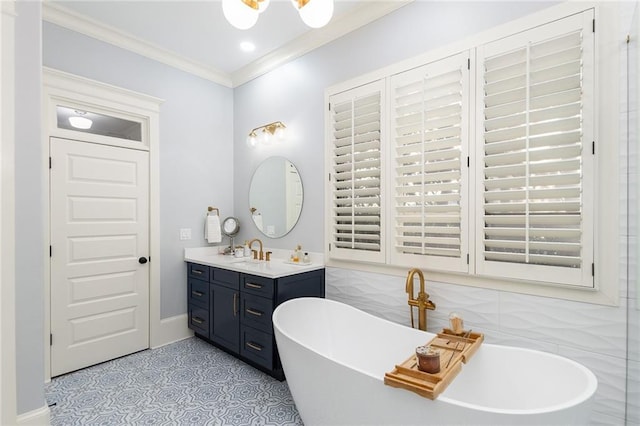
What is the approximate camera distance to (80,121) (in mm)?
2775

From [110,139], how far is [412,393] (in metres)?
3.15

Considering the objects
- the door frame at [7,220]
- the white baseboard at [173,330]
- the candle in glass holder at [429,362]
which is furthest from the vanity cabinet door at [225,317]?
the candle in glass holder at [429,362]

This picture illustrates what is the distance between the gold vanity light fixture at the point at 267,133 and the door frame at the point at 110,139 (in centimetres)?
95

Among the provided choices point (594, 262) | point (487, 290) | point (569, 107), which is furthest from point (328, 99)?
point (594, 262)

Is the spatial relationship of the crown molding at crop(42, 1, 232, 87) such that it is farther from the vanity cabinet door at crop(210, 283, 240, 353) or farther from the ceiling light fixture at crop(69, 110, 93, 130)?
the vanity cabinet door at crop(210, 283, 240, 353)

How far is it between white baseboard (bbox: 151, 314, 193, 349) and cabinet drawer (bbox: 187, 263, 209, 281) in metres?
0.49

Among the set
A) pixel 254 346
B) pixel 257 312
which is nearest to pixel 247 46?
pixel 257 312

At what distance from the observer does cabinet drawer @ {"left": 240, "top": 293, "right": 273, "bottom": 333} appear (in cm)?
250

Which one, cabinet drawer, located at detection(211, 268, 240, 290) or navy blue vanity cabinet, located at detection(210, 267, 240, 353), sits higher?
cabinet drawer, located at detection(211, 268, 240, 290)

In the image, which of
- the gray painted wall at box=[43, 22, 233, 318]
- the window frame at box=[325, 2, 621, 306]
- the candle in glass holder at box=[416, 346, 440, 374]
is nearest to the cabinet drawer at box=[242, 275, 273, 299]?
the gray painted wall at box=[43, 22, 233, 318]

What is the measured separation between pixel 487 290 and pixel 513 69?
52.6 inches

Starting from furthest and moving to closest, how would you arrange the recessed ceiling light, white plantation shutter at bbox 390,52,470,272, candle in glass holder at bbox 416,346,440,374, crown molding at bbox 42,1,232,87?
1. the recessed ceiling light
2. crown molding at bbox 42,1,232,87
3. white plantation shutter at bbox 390,52,470,272
4. candle in glass holder at bbox 416,346,440,374

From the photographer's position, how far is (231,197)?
3.85m

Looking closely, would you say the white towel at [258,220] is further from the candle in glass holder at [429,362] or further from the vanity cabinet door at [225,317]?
the candle in glass holder at [429,362]
